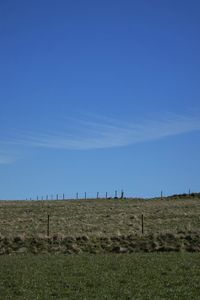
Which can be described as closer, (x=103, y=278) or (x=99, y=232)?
(x=103, y=278)

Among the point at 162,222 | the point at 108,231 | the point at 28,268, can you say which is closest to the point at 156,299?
the point at 28,268

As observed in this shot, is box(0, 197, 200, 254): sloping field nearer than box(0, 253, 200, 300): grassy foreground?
No

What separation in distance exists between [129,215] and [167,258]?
2806cm

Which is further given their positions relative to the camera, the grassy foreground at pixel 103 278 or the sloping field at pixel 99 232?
the sloping field at pixel 99 232

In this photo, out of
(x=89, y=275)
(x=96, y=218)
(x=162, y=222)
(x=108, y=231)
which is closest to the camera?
(x=89, y=275)

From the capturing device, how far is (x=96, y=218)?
182ft

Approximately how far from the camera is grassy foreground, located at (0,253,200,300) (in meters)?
19.6

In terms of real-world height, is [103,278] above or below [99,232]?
below

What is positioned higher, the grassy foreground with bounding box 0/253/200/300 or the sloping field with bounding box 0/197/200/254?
the sloping field with bounding box 0/197/200/254

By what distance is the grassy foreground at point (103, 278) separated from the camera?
19.6 meters

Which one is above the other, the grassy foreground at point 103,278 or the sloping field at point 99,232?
the sloping field at point 99,232

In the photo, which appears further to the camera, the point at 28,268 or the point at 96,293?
the point at 28,268

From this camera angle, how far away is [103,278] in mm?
22891

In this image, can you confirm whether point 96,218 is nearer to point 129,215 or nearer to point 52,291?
point 129,215
